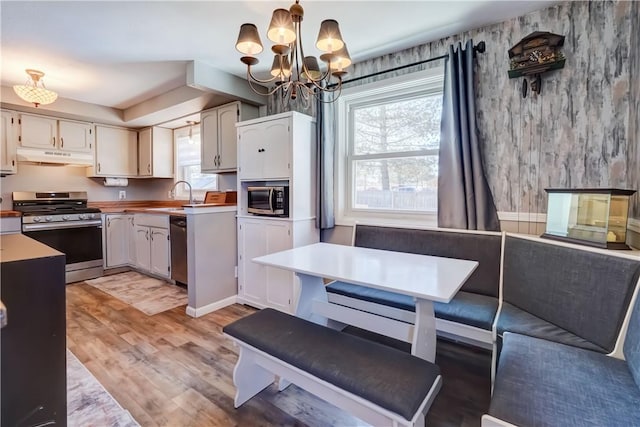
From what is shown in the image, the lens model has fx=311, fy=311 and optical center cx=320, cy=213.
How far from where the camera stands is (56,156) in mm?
4000

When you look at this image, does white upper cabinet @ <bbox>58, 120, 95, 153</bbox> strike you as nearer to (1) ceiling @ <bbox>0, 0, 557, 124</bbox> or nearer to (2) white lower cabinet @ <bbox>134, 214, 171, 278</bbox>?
(1) ceiling @ <bbox>0, 0, 557, 124</bbox>

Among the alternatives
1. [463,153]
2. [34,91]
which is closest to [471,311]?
[463,153]

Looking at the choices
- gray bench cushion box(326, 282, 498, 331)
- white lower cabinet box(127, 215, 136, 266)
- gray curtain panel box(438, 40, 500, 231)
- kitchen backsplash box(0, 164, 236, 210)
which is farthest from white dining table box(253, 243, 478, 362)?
white lower cabinet box(127, 215, 136, 266)

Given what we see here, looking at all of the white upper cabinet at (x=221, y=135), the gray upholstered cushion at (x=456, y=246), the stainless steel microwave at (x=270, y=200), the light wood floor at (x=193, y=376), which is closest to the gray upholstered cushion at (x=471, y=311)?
the gray upholstered cushion at (x=456, y=246)

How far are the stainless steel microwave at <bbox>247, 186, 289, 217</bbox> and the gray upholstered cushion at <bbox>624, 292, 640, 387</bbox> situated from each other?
233 cm

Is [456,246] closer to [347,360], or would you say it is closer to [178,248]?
[347,360]

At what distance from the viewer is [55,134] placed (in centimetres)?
405

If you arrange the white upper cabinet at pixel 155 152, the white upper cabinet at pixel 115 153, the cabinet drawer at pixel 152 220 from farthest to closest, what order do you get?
1. the white upper cabinet at pixel 155 152
2. the white upper cabinet at pixel 115 153
3. the cabinet drawer at pixel 152 220

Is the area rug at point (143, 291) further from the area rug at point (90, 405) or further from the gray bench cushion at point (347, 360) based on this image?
the gray bench cushion at point (347, 360)

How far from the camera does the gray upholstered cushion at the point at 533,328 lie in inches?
60.5

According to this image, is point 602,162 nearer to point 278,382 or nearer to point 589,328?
point 589,328

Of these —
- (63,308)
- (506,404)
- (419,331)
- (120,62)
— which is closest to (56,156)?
(120,62)

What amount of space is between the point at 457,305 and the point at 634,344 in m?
0.84

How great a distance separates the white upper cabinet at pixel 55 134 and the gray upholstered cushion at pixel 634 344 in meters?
5.59
